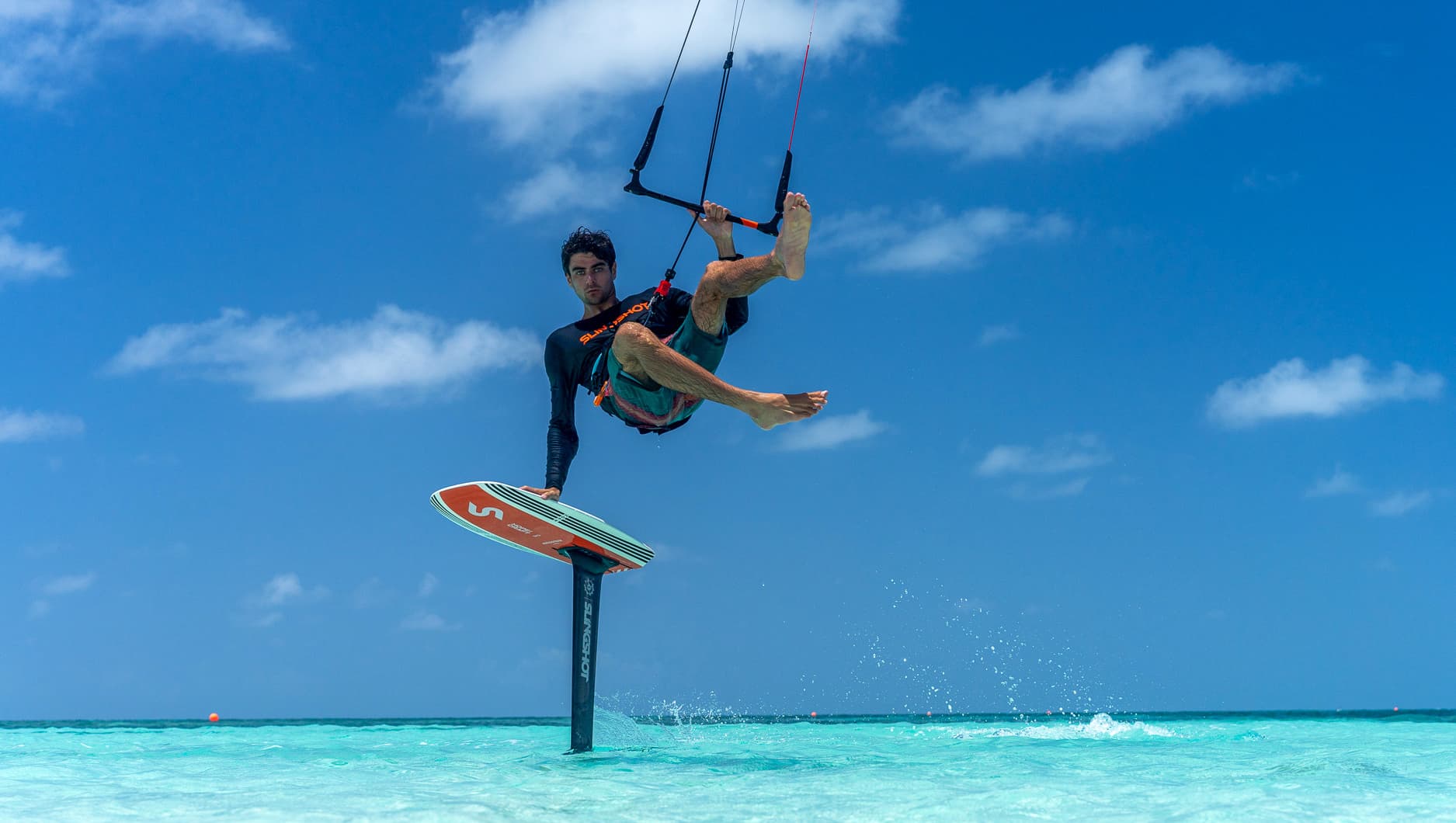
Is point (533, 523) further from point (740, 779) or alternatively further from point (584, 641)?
point (740, 779)

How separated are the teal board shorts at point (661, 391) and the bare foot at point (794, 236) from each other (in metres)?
0.84

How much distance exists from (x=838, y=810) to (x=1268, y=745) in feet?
22.5

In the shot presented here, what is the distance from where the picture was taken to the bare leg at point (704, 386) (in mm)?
6434

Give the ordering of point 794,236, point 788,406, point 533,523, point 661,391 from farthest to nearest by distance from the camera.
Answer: point 533,523 < point 661,391 < point 788,406 < point 794,236

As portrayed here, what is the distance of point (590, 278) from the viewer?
8.27 m

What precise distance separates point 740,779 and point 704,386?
2509 mm

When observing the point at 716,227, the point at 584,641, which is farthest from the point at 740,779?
the point at 716,227

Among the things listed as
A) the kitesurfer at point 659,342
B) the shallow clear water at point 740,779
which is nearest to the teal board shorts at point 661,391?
the kitesurfer at point 659,342

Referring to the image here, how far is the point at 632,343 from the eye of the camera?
6594 mm

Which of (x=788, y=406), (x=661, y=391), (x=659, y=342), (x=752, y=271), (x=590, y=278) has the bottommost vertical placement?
(x=788, y=406)

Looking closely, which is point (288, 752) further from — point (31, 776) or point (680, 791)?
point (680, 791)

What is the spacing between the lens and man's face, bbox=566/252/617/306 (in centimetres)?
827

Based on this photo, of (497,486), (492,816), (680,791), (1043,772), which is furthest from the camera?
(497,486)

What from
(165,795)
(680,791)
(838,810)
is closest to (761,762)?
(680,791)
